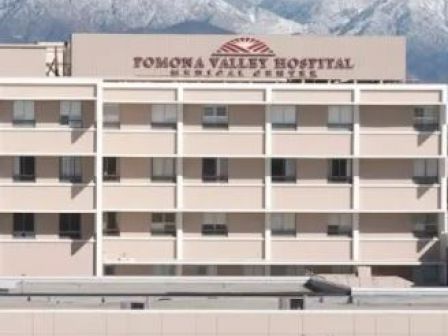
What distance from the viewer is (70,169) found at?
267 ft

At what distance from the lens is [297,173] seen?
83.4 metres

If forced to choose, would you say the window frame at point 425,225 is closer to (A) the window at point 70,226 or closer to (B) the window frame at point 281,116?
(B) the window frame at point 281,116

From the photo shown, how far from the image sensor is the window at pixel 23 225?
268 ft

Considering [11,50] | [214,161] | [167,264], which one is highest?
[11,50]

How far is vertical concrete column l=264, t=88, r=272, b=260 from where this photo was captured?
82188 millimetres

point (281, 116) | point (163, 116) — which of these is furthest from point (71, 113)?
point (281, 116)

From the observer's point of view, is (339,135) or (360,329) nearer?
(360,329)

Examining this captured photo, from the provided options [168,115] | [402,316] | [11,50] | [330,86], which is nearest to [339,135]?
[330,86]

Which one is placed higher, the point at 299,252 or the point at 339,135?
the point at 339,135

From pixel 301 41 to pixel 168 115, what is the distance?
8.21 meters

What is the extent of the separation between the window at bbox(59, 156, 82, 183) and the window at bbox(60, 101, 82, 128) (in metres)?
1.80

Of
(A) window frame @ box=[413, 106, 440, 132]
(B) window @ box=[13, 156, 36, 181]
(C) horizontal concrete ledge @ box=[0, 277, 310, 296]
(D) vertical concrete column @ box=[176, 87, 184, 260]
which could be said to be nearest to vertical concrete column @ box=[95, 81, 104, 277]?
(B) window @ box=[13, 156, 36, 181]

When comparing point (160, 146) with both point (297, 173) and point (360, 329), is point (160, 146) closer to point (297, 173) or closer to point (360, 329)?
point (297, 173)

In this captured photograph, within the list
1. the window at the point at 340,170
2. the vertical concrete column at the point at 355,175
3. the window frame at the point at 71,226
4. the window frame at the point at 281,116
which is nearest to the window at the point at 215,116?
the window frame at the point at 281,116
